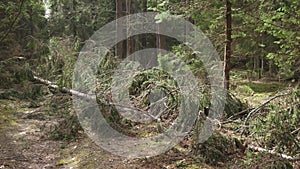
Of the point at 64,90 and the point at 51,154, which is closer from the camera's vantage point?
the point at 51,154

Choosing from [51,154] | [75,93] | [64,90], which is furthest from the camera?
[64,90]

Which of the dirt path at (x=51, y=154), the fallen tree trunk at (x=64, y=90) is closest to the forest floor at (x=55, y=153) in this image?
the dirt path at (x=51, y=154)

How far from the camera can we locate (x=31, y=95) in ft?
26.2

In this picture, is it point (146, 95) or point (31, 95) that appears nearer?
point (146, 95)

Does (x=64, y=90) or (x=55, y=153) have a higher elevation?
(x=64, y=90)

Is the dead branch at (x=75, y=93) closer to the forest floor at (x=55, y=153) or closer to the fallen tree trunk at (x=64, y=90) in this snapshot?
the fallen tree trunk at (x=64, y=90)

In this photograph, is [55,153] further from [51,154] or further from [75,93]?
[75,93]

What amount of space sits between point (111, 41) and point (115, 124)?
9410 mm

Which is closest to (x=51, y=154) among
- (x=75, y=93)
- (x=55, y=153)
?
(x=55, y=153)

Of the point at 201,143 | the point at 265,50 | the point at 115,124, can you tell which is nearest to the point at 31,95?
the point at 115,124

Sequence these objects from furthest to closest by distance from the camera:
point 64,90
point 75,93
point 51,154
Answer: point 64,90, point 75,93, point 51,154

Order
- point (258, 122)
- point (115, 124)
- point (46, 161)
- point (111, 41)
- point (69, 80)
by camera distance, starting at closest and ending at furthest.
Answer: point (258, 122)
point (46, 161)
point (115, 124)
point (69, 80)
point (111, 41)

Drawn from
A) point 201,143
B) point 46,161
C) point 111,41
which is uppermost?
point 111,41

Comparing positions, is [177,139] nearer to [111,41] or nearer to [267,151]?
[267,151]
